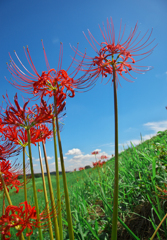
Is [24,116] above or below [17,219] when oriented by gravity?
above

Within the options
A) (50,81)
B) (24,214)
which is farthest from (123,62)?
(24,214)

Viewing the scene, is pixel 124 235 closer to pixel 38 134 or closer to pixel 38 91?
pixel 38 134

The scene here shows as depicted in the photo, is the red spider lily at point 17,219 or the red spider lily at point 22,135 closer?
the red spider lily at point 17,219

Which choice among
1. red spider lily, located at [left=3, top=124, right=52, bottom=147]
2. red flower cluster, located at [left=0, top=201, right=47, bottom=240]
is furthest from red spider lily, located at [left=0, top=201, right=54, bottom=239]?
red spider lily, located at [left=3, top=124, right=52, bottom=147]

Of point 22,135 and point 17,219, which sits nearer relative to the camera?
point 17,219

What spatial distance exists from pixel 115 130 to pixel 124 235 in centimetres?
181

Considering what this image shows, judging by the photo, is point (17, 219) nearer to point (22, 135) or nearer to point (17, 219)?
point (17, 219)

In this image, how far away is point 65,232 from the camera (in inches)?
103

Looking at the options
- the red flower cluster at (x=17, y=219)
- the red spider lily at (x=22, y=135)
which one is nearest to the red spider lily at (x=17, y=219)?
the red flower cluster at (x=17, y=219)

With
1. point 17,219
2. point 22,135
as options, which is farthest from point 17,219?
point 22,135

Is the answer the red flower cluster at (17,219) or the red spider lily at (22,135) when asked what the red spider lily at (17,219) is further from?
the red spider lily at (22,135)

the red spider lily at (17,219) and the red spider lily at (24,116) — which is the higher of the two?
the red spider lily at (24,116)

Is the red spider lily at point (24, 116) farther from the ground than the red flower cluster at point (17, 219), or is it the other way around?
the red spider lily at point (24, 116)

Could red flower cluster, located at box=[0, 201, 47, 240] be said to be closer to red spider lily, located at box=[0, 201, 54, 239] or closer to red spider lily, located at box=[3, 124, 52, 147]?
red spider lily, located at box=[0, 201, 54, 239]
